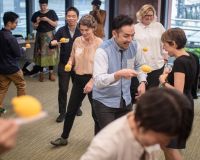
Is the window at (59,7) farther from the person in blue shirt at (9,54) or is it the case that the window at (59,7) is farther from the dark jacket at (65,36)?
the dark jacket at (65,36)

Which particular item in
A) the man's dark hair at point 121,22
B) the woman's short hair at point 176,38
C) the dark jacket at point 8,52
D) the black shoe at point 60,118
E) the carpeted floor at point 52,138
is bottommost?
the carpeted floor at point 52,138

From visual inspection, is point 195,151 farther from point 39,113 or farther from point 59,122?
point 39,113

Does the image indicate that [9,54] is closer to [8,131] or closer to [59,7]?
[8,131]

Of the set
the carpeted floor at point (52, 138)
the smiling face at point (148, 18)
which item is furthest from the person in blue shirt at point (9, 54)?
the smiling face at point (148, 18)

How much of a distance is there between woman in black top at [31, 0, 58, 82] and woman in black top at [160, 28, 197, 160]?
373cm

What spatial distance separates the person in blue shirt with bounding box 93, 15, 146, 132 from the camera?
2.35 meters

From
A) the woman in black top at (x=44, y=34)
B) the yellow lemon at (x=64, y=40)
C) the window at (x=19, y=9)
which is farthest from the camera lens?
the window at (x=19, y=9)

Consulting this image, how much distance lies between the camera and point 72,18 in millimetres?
3789

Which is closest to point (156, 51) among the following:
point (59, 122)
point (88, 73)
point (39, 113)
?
point (88, 73)

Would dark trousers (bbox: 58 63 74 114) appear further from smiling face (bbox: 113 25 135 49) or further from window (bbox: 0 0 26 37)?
window (bbox: 0 0 26 37)

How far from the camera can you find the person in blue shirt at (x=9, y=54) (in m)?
4.16

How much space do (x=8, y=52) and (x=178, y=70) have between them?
2.53 m

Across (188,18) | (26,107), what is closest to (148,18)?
(26,107)

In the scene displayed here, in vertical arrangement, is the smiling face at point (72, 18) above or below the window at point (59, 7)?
below
